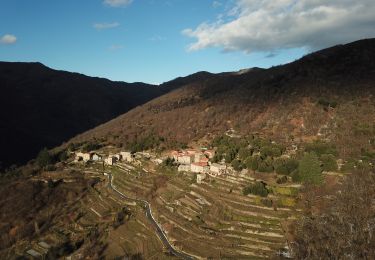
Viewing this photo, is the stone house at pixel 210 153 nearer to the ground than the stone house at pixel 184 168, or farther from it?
farther from it

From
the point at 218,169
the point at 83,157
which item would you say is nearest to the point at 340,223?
the point at 218,169

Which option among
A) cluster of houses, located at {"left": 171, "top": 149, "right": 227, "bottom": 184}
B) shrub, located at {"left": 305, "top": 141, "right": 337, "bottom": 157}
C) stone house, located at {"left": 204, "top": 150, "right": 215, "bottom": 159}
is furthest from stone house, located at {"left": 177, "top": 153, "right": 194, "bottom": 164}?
shrub, located at {"left": 305, "top": 141, "right": 337, "bottom": 157}

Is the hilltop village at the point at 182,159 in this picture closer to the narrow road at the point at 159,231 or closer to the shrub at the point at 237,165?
the shrub at the point at 237,165

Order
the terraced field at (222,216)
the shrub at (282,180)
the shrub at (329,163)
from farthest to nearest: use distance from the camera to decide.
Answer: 1. the shrub at (282,180)
2. the shrub at (329,163)
3. the terraced field at (222,216)

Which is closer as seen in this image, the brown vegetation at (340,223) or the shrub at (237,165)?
the brown vegetation at (340,223)

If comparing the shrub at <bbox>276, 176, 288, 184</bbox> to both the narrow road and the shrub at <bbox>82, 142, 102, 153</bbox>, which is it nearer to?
the narrow road

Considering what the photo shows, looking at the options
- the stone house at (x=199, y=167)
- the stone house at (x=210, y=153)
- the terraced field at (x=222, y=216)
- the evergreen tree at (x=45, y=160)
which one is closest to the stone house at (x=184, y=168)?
the stone house at (x=199, y=167)

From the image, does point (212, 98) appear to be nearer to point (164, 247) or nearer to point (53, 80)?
point (164, 247)

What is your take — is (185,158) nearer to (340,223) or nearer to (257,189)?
(257,189)
